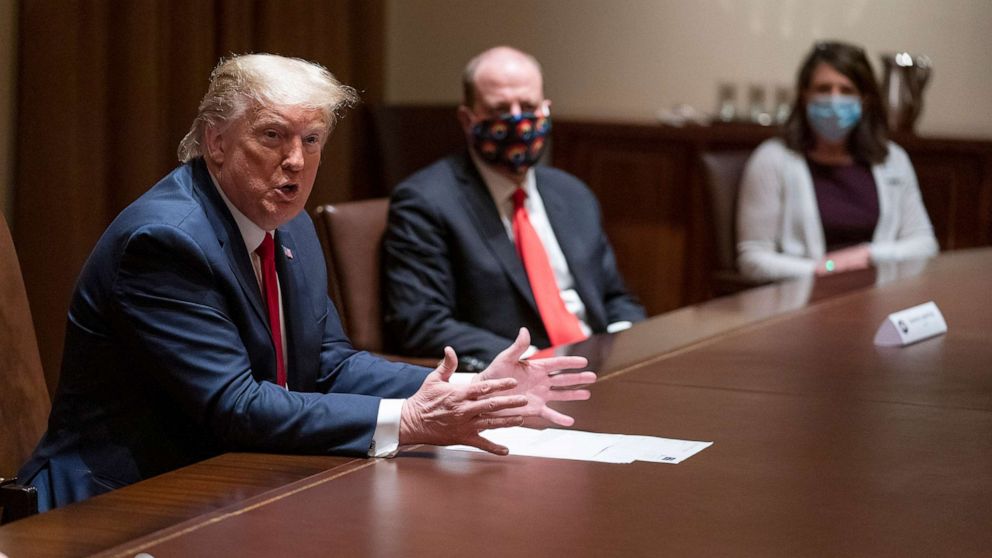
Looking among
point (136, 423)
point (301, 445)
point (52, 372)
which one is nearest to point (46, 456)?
point (136, 423)

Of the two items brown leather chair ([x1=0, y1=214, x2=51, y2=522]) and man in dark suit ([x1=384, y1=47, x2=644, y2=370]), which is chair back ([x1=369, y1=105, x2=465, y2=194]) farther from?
brown leather chair ([x1=0, y1=214, x2=51, y2=522])

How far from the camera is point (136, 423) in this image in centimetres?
195

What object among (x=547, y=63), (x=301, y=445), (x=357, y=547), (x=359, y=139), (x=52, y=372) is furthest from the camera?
(x=547, y=63)

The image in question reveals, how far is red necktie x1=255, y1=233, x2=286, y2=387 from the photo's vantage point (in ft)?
6.80

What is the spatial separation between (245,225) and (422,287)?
123 cm

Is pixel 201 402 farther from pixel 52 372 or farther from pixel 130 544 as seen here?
pixel 52 372

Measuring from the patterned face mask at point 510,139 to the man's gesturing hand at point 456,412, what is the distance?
1.68m

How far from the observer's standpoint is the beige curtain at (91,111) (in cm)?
390

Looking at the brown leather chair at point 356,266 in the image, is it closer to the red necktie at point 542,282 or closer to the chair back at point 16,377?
the red necktie at point 542,282

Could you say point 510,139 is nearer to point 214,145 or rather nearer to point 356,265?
point 356,265

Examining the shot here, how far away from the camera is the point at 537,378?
2.04 metres

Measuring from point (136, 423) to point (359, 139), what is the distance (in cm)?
365

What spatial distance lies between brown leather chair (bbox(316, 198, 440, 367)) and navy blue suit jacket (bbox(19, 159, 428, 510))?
1034 mm

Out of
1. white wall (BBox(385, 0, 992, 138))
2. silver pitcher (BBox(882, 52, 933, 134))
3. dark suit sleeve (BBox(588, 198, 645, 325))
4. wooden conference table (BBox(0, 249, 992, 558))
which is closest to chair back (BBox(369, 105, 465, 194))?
white wall (BBox(385, 0, 992, 138))
